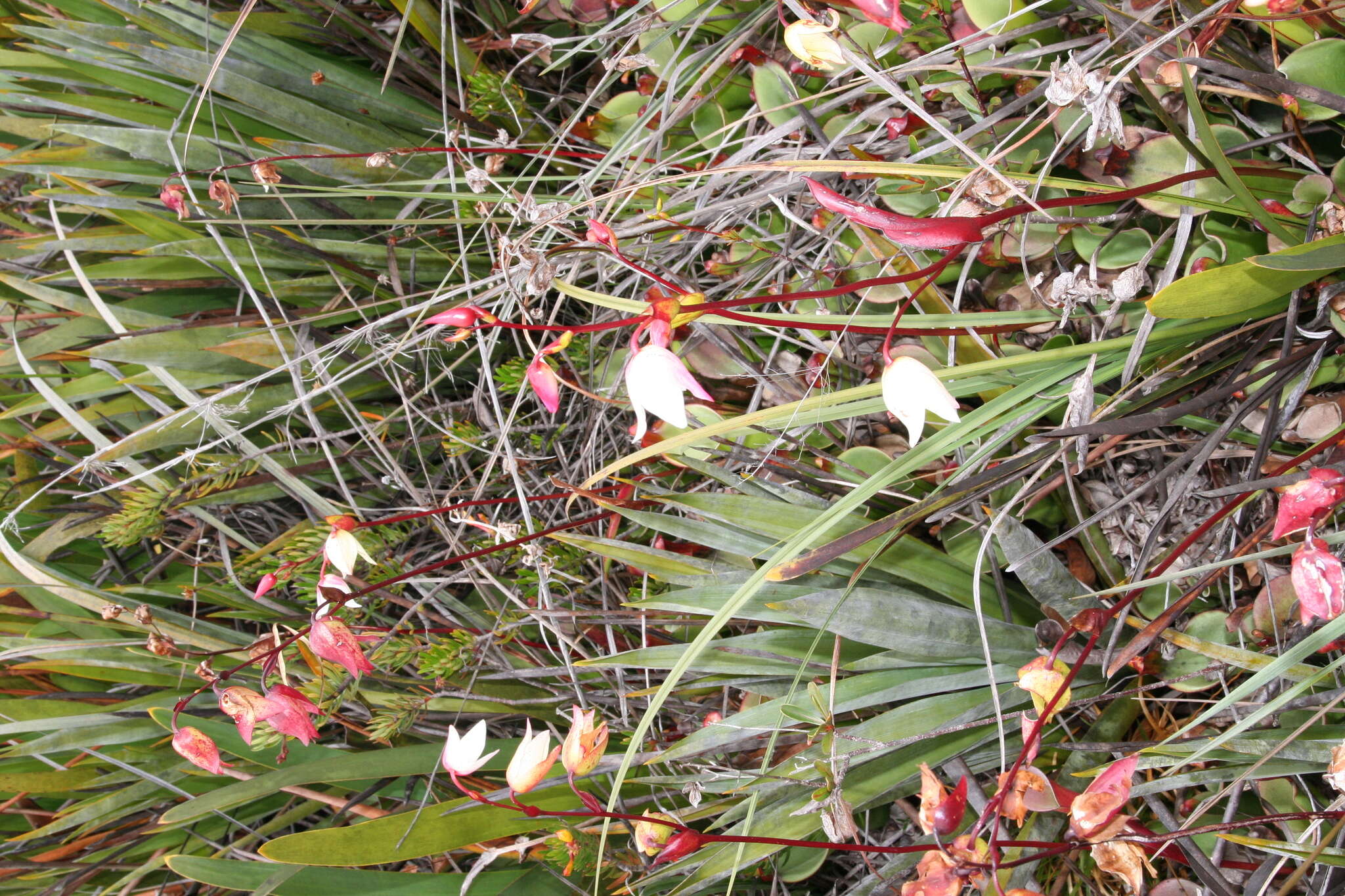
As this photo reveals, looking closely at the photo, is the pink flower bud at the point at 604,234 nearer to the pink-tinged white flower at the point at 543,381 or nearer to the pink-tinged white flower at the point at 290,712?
the pink-tinged white flower at the point at 543,381

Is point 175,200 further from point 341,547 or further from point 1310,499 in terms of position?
point 1310,499

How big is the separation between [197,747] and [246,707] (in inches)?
4.4

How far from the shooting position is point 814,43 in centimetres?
58

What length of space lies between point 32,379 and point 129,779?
0.62 meters

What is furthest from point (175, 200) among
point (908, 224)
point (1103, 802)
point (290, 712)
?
point (1103, 802)

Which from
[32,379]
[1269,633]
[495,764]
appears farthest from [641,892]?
[32,379]

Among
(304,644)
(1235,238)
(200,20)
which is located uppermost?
(200,20)

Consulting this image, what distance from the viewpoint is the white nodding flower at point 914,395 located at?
48 centimetres

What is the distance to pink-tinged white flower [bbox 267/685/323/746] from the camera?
776 mm

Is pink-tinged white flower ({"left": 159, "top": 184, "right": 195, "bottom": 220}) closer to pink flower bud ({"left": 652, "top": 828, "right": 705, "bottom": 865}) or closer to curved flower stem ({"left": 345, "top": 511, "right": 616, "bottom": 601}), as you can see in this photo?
curved flower stem ({"left": 345, "top": 511, "right": 616, "bottom": 601})

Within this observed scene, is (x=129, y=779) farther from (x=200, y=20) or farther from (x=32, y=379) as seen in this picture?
(x=200, y=20)

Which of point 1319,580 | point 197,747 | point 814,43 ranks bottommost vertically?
point 197,747

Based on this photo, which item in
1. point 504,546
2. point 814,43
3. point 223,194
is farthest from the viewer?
point 223,194

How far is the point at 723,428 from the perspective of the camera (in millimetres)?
617
